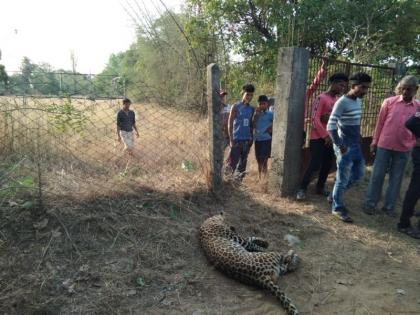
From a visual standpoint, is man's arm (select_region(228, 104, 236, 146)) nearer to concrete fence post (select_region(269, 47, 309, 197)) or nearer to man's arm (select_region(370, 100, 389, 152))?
concrete fence post (select_region(269, 47, 309, 197))

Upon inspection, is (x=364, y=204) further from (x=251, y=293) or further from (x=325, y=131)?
(x=251, y=293)

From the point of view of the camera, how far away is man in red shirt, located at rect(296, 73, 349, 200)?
473 centimetres

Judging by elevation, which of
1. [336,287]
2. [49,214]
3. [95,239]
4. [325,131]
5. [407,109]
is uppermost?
[407,109]

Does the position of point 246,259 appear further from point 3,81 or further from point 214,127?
point 3,81

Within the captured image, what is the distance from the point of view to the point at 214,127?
175 inches

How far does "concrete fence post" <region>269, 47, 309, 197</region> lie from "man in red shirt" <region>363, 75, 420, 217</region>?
1.08 m

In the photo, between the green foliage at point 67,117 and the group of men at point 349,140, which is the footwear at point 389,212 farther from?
the green foliage at point 67,117

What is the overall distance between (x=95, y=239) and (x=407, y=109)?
166 inches

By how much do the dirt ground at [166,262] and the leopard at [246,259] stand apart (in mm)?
87

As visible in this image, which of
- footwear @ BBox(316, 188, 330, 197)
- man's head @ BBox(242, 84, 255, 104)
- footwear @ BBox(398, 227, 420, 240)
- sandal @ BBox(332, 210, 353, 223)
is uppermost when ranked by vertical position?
man's head @ BBox(242, 84, 255, 104)

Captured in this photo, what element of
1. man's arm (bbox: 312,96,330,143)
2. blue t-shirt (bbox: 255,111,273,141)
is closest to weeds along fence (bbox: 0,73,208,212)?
blue t-shirt (bbox: 255,111,273,141)

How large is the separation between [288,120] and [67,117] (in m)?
2.86

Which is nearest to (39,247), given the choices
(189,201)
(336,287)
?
(189,201)

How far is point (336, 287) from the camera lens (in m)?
3.17
